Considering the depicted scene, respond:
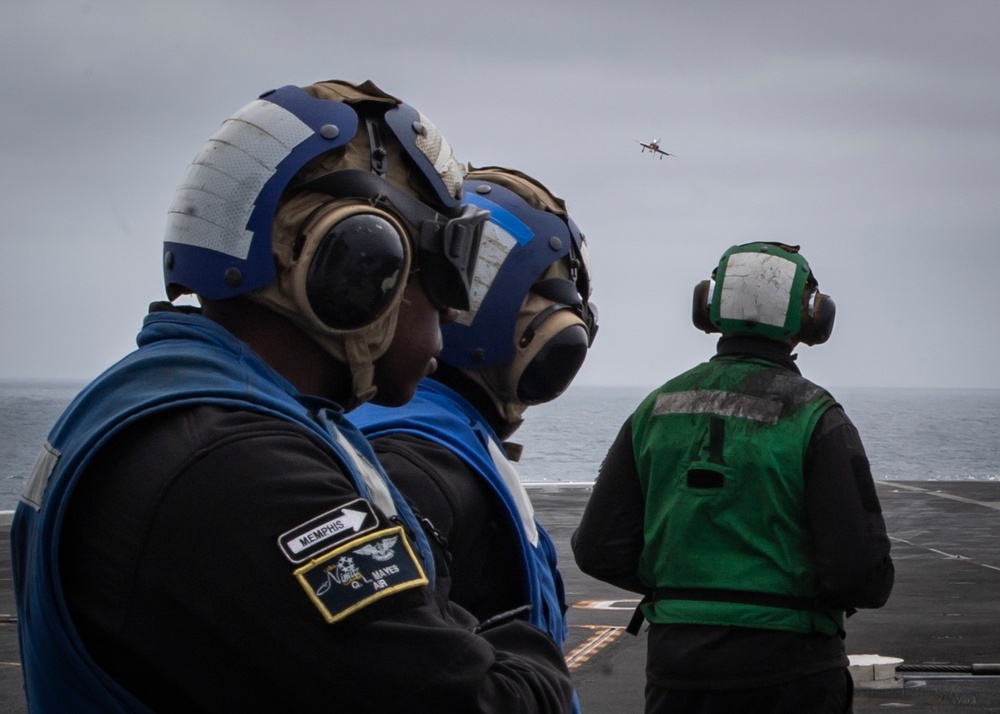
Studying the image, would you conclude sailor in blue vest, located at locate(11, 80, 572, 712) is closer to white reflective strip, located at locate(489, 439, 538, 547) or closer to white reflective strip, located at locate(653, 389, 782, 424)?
white reflective strip, located at locate(489, 439, 538, 547)

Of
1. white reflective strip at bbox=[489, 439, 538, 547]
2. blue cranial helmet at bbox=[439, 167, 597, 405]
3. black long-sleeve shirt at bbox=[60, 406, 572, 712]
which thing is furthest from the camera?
blue cranial helmet at bbox=[439, 167, 597, 405]

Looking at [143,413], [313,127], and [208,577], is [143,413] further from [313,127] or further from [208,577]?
[313,127]

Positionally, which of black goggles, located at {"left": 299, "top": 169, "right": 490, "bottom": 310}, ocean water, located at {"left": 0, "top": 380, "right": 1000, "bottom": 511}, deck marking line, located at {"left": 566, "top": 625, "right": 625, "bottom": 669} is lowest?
ocean water, located at {"left": 0, "top": 380, "right": 1000, "bottom": 511}

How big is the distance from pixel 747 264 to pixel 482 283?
1.62 metres

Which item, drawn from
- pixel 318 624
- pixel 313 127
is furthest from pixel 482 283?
pixel 318 624

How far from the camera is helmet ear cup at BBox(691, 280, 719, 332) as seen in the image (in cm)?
470

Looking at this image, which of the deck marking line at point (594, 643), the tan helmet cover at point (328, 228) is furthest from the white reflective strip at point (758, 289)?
the deck marking line at point (594, 643)

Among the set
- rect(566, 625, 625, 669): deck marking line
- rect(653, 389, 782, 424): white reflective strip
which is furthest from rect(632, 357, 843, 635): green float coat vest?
rect(566, 625, 625, 669): deck marking line

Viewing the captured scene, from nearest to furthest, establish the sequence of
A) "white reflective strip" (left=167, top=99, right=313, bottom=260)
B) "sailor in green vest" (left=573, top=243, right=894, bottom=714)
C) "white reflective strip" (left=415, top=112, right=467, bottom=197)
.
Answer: "white reflective strip" (left=167, top=99, right=313, bottom=260), "white reflective strip" (left=415, top=112, right=467, bottom=197), "sailor in green vest" (left=573, top=243, right=894, bottom=714)

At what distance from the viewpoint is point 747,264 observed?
→ 4516 millimetres

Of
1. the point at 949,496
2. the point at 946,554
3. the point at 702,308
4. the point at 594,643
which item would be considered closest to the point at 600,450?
the point at 949,496

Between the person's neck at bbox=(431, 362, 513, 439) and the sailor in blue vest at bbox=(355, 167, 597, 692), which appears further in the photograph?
the person's neck at bbox=(431, 362, 513, 439)

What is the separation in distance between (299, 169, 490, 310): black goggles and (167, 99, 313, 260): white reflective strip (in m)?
0.08

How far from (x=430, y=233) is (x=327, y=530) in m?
0.74
